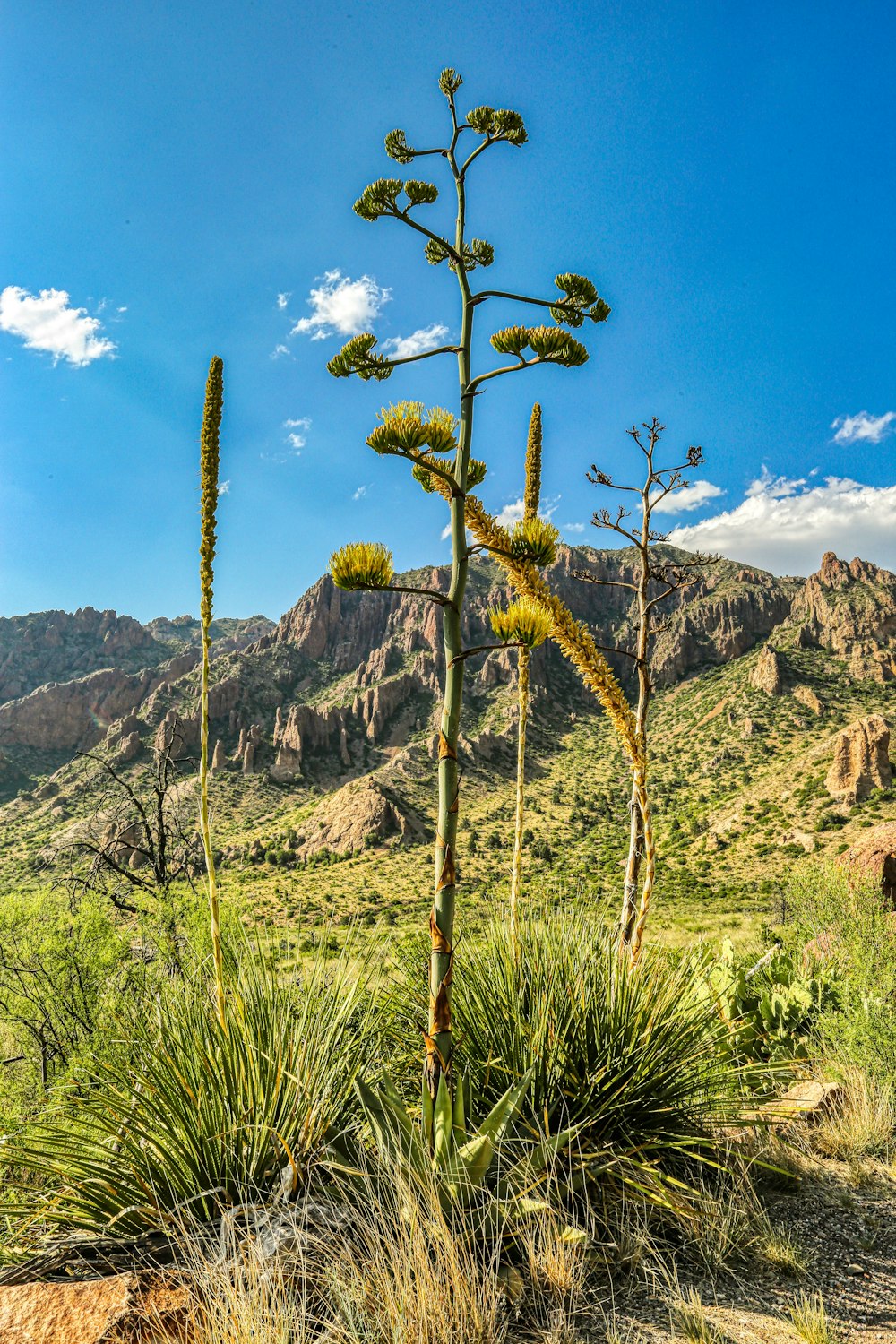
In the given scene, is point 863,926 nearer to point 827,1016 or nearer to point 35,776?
point 827,1016

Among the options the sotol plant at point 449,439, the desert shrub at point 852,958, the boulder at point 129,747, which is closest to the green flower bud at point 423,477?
the sotol plant at point 449,439

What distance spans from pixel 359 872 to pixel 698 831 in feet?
63.6

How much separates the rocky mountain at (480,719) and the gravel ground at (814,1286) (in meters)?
8.76

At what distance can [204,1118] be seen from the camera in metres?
2.62

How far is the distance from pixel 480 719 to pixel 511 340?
5979 centimetres

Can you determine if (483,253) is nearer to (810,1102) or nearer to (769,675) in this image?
(810,1102)

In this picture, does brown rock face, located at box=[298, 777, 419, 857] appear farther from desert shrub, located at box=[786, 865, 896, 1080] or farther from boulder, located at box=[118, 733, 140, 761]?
desert shrub, located at box=[786, 865, 896, 1080]

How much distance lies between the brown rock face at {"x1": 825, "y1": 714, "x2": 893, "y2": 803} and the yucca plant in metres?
37.7

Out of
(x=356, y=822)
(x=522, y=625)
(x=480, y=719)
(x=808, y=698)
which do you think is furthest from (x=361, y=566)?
(x=480, y=719)

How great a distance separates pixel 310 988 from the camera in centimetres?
327

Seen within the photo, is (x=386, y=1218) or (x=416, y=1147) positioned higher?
(x=416, y=1147)

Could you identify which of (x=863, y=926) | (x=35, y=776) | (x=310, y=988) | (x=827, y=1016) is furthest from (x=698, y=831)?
(x=35, y=776)

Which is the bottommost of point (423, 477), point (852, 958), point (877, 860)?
point (852, 958)

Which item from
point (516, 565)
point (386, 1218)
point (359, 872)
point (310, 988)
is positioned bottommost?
point (359, 872)
